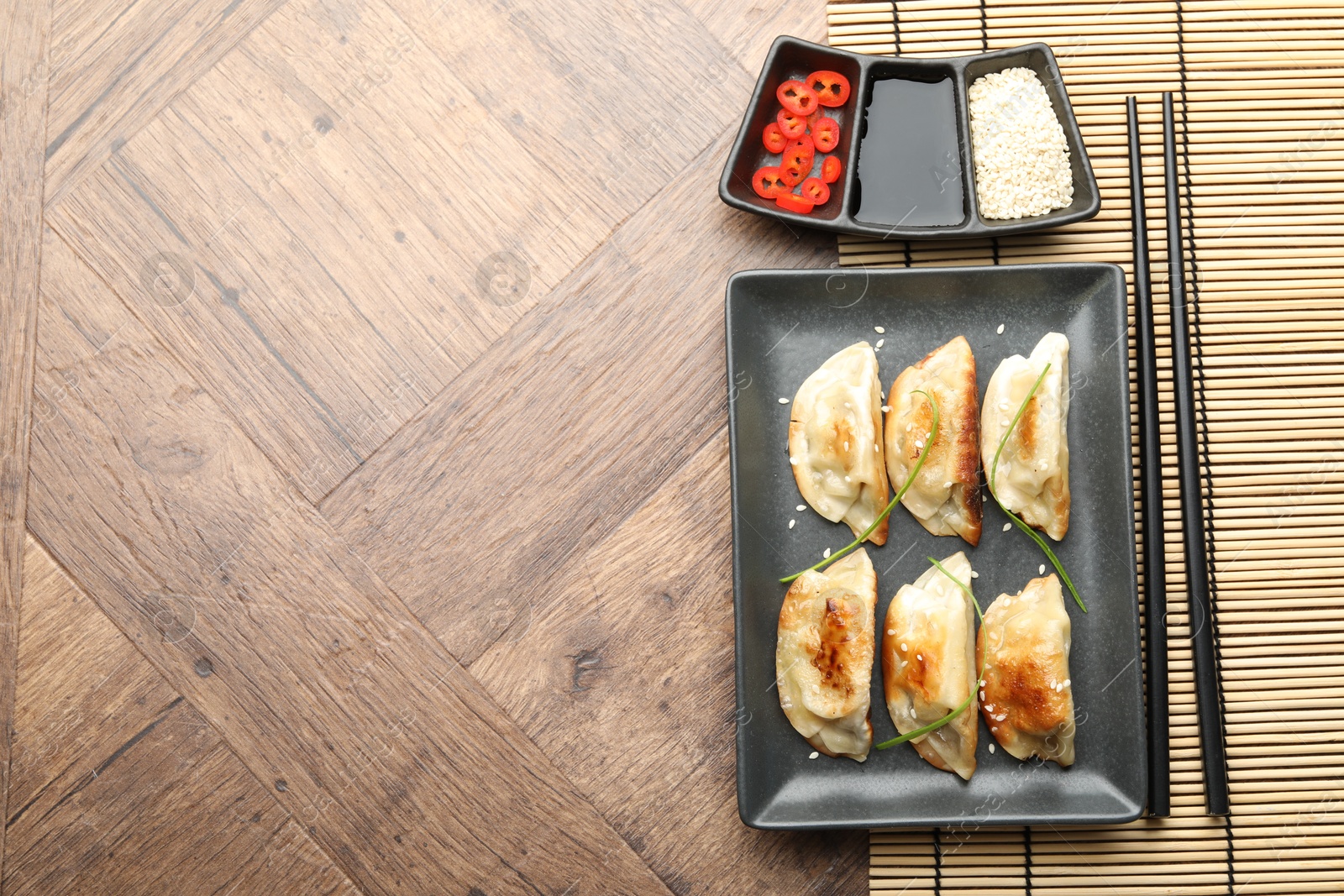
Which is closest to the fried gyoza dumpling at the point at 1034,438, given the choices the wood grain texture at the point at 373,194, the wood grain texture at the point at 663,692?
the wood grain texture at the point at 663,692

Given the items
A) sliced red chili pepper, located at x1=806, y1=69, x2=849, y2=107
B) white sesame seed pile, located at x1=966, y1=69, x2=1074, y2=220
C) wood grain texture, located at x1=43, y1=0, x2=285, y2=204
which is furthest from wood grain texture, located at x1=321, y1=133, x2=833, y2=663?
wood grain texture, located at x1=43, y1=0, x2=285, y2=204

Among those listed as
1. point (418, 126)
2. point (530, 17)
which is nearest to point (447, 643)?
point (418, 126)

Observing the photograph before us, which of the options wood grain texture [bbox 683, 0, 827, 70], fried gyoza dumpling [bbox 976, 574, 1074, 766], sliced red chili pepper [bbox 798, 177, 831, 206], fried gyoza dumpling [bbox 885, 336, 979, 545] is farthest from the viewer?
wood grain texture [bbox 683, 0, 827, 70]

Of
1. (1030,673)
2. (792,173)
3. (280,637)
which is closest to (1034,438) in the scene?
(1030,673)

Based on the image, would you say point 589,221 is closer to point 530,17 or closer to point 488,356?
point 488,356

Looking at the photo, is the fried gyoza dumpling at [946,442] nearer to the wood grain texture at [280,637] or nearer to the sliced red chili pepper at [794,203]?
the sliced red chili pepper at [794,203]

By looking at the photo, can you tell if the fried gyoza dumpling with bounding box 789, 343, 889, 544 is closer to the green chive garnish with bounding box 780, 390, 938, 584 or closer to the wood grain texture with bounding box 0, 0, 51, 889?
the green chive garnish with bounding box 780, 390, 938, 584
